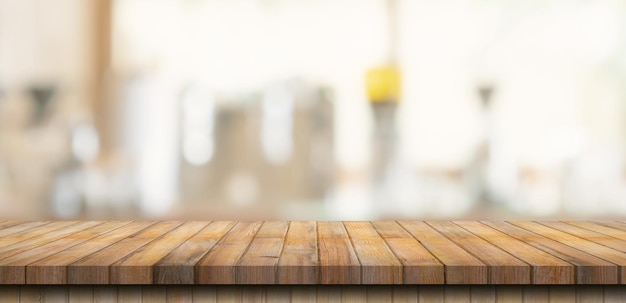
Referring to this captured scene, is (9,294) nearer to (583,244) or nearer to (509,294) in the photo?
(509,294)

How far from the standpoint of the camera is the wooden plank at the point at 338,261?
4.58 ft

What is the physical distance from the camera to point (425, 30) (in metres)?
2.49

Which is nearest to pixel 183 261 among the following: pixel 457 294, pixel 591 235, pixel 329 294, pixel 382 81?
pixel 329 294

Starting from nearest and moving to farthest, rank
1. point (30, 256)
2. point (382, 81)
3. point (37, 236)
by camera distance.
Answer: point (30, 256) < point (37, 236) < point (382, 81)

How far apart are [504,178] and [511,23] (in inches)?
20.7

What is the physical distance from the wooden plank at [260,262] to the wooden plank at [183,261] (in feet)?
0.30

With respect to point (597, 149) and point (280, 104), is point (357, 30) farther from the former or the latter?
point (597, 149)

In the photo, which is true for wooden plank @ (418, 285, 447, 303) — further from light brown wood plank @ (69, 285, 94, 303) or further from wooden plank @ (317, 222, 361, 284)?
light brown wood plank @ (69, 285, 94, 303)

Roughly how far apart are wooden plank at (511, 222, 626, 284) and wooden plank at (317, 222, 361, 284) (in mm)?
505

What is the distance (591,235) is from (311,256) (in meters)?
0.85

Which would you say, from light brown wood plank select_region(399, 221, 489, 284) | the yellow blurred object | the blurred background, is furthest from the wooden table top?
the yellow blurred object

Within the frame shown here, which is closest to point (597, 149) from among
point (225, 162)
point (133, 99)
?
point (225, 162)

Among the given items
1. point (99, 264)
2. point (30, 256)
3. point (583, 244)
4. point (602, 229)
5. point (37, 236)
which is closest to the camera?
point (99, 264)

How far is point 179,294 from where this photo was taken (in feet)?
4.73
